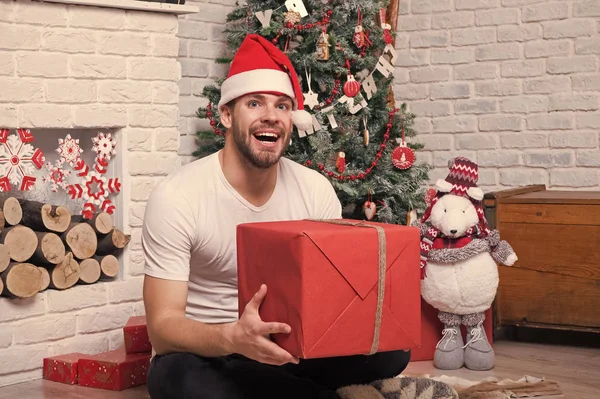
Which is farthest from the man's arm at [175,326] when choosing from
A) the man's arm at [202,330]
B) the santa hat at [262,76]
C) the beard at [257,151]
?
the santa hat at [262,76]

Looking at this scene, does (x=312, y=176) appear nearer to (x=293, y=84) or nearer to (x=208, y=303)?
(x=293, y=84)

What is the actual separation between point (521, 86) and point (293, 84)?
215 cm

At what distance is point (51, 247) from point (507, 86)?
7.31 feet

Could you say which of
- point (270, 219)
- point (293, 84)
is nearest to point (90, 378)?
point (270, 219)

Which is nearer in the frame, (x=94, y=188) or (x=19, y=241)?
(x=19, y=241)

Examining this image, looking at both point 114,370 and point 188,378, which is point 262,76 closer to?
point 188,378

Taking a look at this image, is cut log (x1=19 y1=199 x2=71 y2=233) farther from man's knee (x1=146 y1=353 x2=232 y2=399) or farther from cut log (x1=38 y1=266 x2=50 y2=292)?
man's knee (x1=146 y1=353 x2=232 y2=399)

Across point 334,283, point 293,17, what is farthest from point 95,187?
point 334,283

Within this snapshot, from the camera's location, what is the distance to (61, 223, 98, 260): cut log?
3289mm

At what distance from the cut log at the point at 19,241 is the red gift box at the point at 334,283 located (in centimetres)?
136

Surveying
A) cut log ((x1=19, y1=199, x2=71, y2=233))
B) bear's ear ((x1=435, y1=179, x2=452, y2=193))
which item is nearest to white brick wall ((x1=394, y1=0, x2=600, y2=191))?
bear's ear ((x1=435, y1=179, x2=452, y2=193))

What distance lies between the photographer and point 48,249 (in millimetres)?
3189

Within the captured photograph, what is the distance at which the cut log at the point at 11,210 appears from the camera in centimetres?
309

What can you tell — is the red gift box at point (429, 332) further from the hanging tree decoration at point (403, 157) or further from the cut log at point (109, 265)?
the cut log at point (109, 265)
